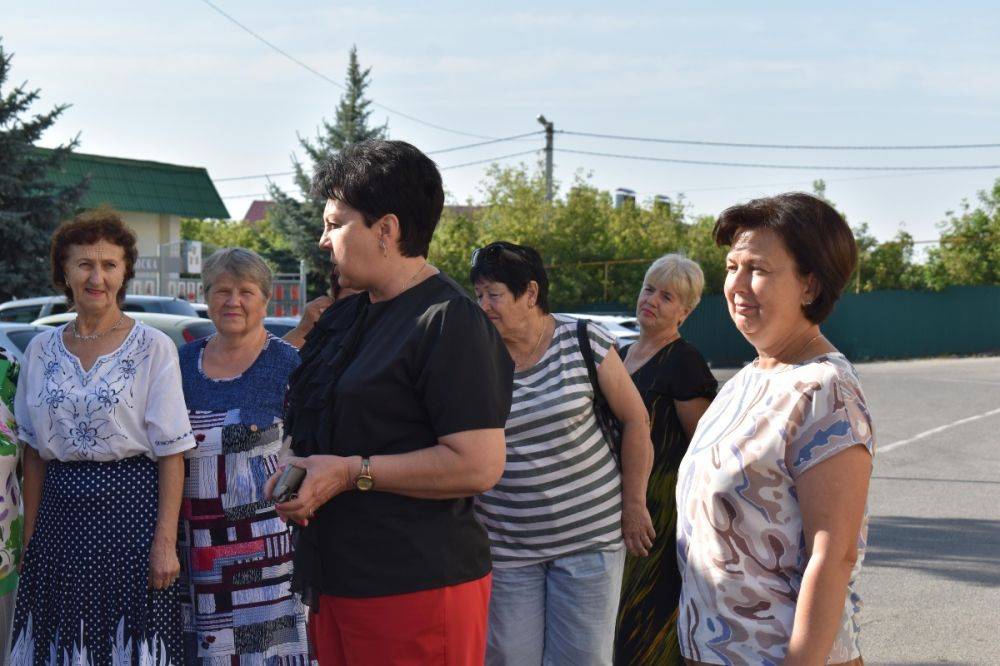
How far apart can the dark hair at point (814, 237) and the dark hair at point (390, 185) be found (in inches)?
28.6

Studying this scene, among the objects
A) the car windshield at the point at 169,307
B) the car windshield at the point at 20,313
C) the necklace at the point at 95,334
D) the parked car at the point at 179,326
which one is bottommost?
the car windshield at the point at 20,313

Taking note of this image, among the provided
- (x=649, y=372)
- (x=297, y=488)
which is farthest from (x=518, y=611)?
(x=297, y=488)

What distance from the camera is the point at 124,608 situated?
3.90 m

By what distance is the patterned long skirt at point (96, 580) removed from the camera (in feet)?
12.8

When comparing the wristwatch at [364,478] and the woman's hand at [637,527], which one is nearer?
the wristwatch at [364,478]

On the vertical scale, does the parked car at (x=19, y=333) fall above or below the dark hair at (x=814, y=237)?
below

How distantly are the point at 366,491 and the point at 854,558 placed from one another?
1.05m

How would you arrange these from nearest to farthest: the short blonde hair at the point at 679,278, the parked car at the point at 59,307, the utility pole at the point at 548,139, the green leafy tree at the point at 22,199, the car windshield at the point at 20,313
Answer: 1. the short blonde hair at the point at 679,278
2. the parked car at the point at 59,307
3. the car windshield at the point at 20,313
4. the green leafy tree at the point at 22,199
5. the utility pole at the point at 548,139

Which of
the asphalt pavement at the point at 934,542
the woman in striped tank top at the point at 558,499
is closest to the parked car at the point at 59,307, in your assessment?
the asphalt pavement at the point at 934,542

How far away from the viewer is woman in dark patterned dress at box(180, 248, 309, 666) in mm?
4137

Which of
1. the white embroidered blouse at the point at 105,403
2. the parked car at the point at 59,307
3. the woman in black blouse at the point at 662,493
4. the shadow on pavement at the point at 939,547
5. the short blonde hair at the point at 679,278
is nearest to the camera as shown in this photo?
the white embroidered blouse at the point at 105,403

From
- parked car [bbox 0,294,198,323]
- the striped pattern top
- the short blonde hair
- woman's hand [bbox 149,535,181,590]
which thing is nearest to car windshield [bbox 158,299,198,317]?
parked car [bbox 0,294,198,323]

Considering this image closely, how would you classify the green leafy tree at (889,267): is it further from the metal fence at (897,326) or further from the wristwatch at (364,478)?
the wristwatch at (364,478)

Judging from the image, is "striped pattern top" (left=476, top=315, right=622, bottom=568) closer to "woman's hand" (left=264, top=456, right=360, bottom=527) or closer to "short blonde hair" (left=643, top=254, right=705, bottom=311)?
"short blonde hair" (left=643, top=254, right=705, bottom=311)
